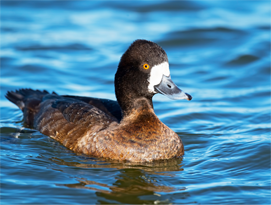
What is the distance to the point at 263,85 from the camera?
9781 millimetres

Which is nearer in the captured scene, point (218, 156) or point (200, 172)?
point (200, 172)

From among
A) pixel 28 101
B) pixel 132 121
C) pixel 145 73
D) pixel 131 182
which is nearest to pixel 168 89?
pixel 145 73

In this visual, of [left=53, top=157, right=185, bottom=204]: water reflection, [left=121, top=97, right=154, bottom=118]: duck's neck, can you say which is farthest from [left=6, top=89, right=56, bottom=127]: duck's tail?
[left=121, top=97, right=154, bottom=118]: duck's neck

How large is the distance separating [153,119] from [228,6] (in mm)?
9853

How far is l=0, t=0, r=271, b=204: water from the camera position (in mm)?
5254

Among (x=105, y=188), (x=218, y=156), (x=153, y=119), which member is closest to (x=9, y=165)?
(x=105, y=188)

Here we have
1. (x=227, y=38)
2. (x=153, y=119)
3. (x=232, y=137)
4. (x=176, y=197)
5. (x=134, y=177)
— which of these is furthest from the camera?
(x=227, y=38)

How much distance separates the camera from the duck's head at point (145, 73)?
5812 mm

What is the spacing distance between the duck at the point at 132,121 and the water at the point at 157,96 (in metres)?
0.17

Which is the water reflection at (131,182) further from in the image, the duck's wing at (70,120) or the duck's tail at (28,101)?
the duck's tail at (28,101)

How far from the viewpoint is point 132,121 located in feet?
20.0

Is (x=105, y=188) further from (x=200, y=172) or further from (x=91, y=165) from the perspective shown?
(x=200, y=172)

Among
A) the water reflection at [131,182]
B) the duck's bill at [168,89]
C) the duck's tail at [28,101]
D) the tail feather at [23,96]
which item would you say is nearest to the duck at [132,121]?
the duck's bill at [168,89]

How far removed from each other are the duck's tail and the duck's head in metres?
2.09
